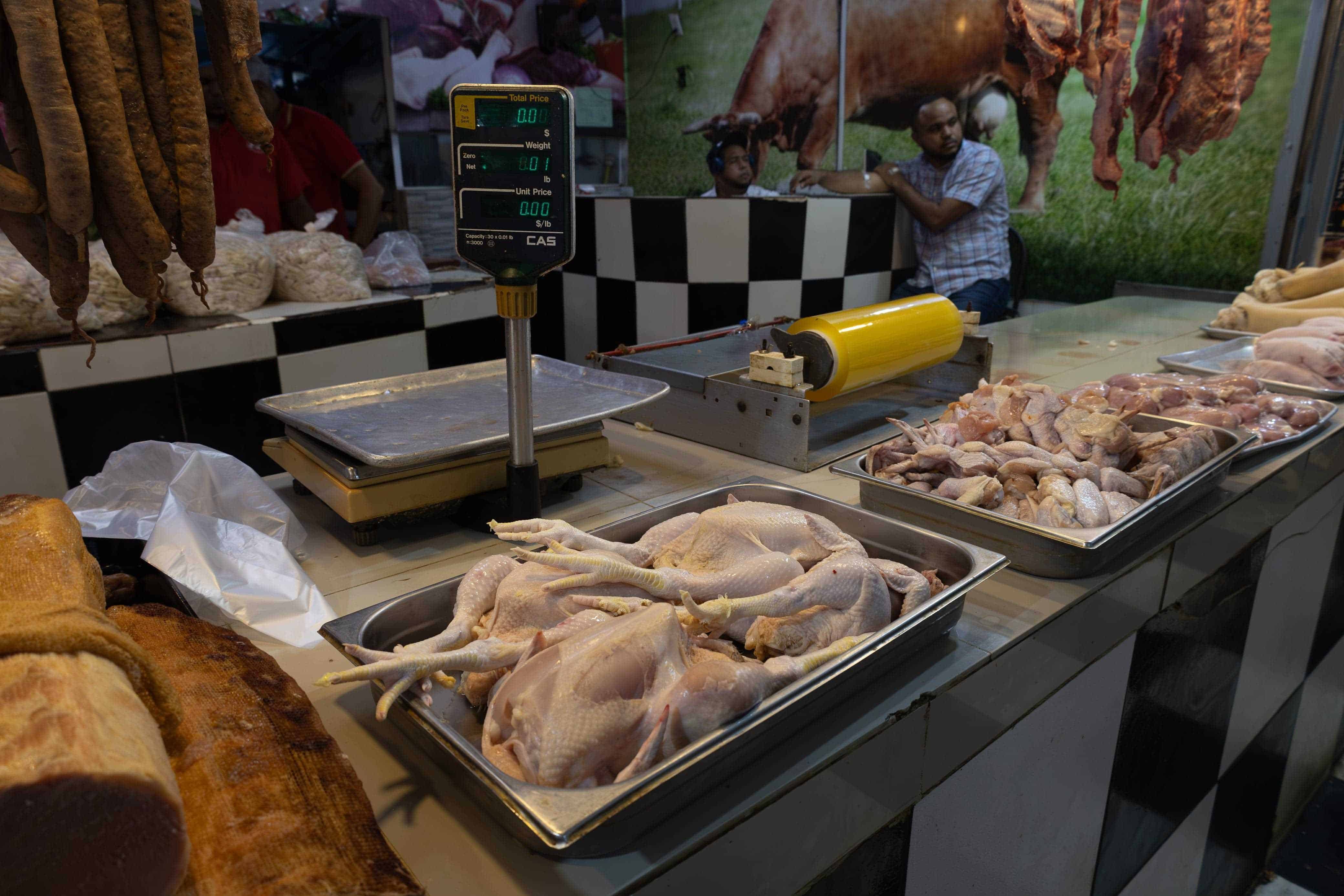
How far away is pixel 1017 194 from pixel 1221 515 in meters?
3.51

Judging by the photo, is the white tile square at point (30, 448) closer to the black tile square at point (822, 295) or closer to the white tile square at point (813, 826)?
the white tile square at point (813, 826)

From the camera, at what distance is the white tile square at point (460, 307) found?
3.51 metres

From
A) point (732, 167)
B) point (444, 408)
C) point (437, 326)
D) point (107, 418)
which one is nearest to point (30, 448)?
point (107, 418)

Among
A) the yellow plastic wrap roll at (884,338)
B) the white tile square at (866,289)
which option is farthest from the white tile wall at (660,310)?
the yellow plastic wrap roll at (884,338)

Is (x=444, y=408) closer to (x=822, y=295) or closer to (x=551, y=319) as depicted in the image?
(x=822, y=295)

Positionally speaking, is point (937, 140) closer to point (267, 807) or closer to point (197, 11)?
point (197, 11)

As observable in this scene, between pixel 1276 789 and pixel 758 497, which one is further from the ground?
pixel 758 497

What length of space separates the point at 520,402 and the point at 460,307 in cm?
259

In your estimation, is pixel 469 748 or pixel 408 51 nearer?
pixel 469 748

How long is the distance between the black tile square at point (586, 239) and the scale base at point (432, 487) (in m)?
2.52

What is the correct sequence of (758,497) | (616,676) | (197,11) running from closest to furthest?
(616,676) < (758,497) < (197,11)

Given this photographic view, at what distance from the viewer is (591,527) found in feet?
4.36

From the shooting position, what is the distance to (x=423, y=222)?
4.82 m

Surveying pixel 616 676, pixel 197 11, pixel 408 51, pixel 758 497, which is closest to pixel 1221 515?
pixel 758 497
